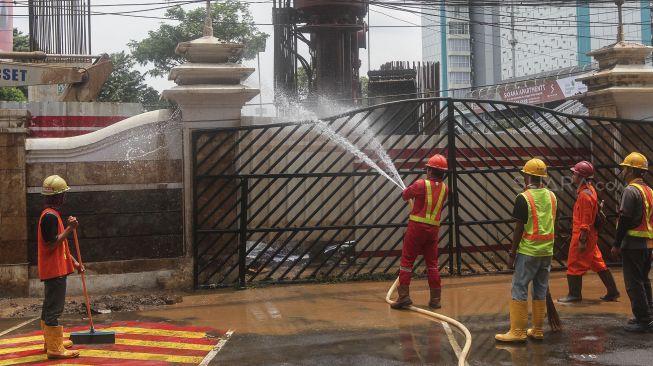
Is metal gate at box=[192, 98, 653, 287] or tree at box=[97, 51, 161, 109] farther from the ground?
tree at box=[97, 51, 161, 109]

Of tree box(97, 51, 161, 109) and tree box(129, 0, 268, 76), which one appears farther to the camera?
tree box(129, 0, 268, 76)

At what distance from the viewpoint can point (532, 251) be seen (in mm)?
6859

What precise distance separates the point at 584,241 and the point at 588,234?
0.22 meters

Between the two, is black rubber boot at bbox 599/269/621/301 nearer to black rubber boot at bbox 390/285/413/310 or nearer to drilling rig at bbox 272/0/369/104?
black rubber boot at bbox 390/285/413/310

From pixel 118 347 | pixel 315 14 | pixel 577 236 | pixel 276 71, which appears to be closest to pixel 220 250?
pixel 118 347

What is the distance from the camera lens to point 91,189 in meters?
9.71

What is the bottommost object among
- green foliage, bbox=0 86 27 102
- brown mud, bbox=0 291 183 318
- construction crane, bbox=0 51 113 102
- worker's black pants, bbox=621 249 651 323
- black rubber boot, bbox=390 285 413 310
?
brown mud, bbox=0 291 183 318

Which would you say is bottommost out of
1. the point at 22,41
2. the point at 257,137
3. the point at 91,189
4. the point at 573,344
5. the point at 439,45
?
the point at 573,344

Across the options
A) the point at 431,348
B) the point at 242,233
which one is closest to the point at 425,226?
the point at 431,348

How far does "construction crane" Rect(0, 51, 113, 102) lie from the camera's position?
41.5ft

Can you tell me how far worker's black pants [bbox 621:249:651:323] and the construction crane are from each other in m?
10.4

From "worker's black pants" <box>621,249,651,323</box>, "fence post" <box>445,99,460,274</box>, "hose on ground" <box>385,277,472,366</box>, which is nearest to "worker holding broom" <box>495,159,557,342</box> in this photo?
"hose on ground" <box>385,277,472,366</box>

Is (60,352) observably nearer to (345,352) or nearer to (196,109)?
(345,352)

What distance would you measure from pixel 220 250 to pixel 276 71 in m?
12.3
